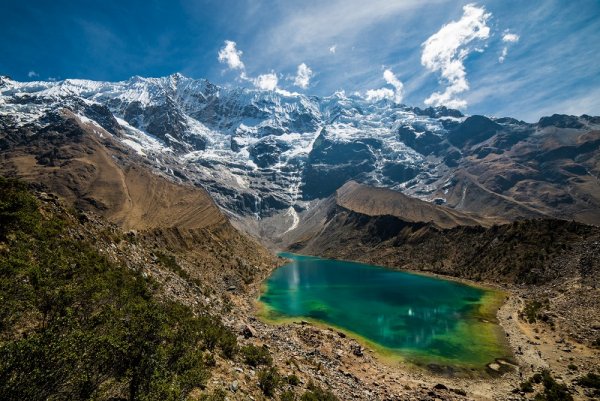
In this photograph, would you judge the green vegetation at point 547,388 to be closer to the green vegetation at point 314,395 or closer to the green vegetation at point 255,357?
the green vegetation at point 314,395

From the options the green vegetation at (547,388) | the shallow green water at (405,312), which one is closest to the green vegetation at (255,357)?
the shallow green water at (405,312)

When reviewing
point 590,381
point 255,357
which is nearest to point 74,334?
point 255,357

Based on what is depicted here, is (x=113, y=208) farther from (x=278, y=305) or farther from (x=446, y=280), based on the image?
(x=446, y=280)

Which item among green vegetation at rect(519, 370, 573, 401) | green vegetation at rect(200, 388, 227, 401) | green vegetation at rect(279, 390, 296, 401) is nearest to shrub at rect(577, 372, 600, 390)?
green vegetation at rect(519, 370, 573, 401)

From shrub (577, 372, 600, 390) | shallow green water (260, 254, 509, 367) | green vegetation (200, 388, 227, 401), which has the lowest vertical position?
shallow green water (260, 254, 509, 367)

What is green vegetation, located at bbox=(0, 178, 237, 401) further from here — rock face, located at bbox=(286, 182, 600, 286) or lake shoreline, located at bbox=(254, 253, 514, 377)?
rock face, located at bbox=(286, 182, 600, 286)

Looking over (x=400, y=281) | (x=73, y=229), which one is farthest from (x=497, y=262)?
(x=73, y=229)

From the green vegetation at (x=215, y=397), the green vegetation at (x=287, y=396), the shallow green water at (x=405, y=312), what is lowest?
the shallow green water at (x=405, y=312)
